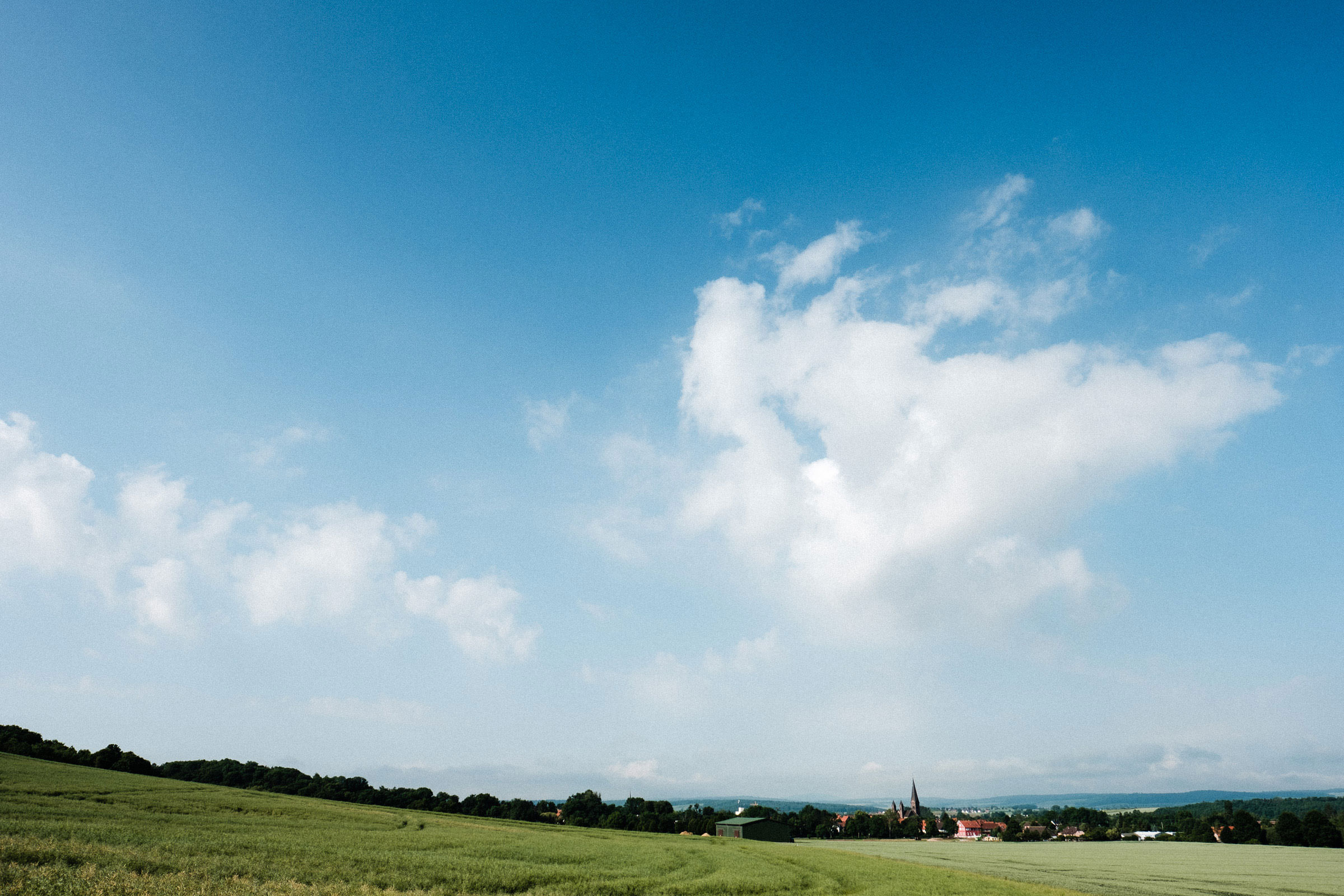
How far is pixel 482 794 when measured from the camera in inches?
4700

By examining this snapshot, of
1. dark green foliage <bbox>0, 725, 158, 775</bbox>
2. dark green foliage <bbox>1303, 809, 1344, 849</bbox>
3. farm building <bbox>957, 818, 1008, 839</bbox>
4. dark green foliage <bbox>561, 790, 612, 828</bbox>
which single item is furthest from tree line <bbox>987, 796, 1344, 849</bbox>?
dark green foliage <bbox>0, 725, 158, 775</bbox>

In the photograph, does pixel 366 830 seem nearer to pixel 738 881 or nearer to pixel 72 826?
pixel 72 826

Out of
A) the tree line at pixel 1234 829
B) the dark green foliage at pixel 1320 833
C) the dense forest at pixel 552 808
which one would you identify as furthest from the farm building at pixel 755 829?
the dark green foliage at pixel 1320 833

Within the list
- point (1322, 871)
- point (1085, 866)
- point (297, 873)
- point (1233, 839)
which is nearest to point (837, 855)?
point (1085, 866)

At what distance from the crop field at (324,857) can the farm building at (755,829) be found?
52.3 metres

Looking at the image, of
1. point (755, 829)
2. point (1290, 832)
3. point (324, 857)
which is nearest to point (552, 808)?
point (755, 829)

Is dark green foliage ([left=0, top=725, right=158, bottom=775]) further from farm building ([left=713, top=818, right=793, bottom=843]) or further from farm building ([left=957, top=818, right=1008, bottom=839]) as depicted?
farm building ([left=957, top=818, right=1008, bottom=839])

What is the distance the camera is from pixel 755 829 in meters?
107

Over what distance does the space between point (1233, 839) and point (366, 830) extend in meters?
156

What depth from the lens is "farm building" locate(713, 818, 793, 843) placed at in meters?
107

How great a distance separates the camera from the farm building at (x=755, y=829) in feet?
350

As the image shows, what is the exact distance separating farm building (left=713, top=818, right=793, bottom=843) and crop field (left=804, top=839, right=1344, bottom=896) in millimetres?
19175

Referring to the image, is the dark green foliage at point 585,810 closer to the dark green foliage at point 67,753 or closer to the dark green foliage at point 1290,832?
the dark green foliage at point 67,753

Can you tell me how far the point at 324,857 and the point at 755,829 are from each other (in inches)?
3743
